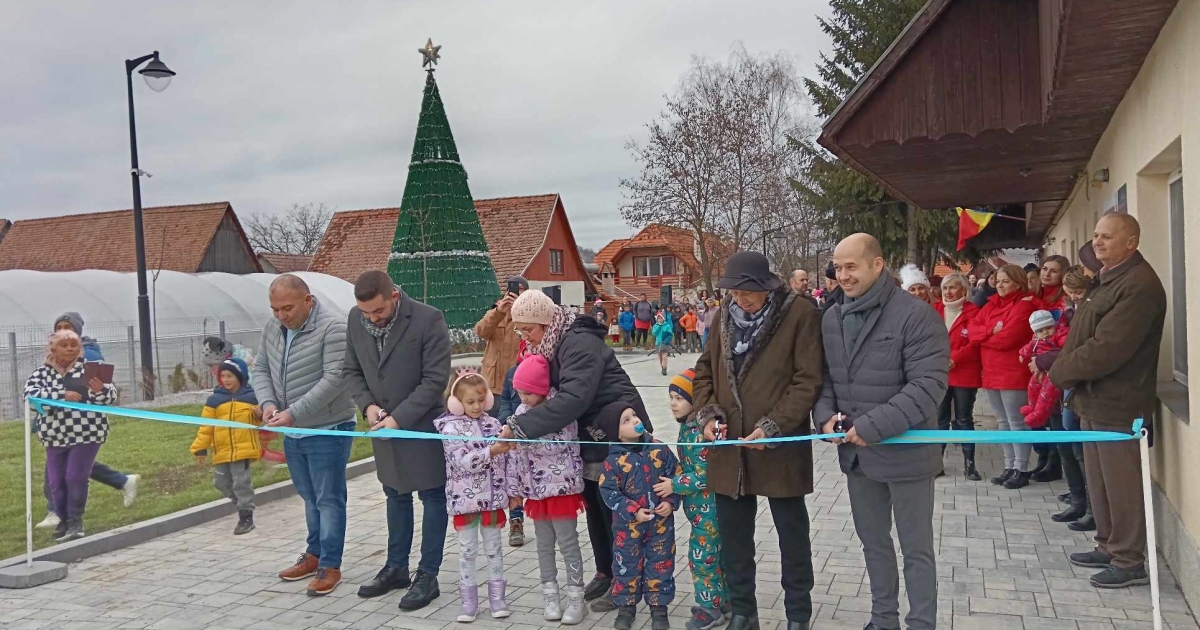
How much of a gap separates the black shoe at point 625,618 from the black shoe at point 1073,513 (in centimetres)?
358

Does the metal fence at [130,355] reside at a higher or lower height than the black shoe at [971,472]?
higher

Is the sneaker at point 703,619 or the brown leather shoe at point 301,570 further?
the brown leather shoe at point 301,570

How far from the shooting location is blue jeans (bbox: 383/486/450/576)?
18.0 ft

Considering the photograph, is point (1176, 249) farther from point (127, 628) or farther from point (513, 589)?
point (127, 628)

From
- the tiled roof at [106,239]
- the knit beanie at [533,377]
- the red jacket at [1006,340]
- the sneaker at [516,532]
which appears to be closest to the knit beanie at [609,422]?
the knit beanie at [533,377]

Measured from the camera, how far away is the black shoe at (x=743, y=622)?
180 inches

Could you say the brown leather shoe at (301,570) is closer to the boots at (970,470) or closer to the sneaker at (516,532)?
the sneaker at (516,532)

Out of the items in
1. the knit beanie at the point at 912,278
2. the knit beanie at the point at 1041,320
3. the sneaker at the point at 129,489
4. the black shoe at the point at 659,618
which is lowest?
the black shoe at the point at 659,618

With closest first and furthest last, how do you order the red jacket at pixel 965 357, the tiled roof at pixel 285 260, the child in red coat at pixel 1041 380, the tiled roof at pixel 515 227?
the child in red coat at pixel 1041 380 → the red jacket at pixel 965 357 → the tiled roof at pixel 515 227 → the tiled roof at pixel 285 260

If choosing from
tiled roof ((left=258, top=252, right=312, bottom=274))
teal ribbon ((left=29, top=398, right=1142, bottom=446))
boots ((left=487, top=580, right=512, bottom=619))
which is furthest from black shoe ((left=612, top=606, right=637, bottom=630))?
tiled roof ((left=258, top=252, right=312, bottom=274))

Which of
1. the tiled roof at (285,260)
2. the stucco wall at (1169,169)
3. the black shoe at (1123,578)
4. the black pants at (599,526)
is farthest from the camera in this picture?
the tiled roof at (285,260)

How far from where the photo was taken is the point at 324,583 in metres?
5.61

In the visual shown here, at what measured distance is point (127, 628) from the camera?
16.8 ft

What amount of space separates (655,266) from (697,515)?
62.6 metres
